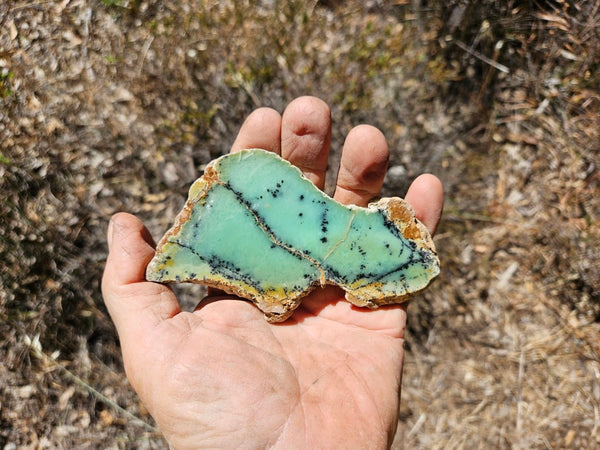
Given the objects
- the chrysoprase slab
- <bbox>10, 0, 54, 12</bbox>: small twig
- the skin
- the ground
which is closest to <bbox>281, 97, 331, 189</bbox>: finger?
the skin

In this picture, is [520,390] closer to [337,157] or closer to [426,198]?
[426,198]

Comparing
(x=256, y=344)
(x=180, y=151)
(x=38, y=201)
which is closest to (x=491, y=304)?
(x=256, y=344)

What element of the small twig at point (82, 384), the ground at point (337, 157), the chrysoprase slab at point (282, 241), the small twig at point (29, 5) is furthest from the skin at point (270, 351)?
the small twig at point (29, 5)

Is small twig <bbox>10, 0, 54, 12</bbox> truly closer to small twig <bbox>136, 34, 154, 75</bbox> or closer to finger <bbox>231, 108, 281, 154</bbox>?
small twig <bbox>136, 34, 154, 75</bbox>

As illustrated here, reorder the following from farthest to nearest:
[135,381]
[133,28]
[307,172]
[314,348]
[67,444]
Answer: [133,28] → [67,444] → [307,172] → [314,348] → [135,381]

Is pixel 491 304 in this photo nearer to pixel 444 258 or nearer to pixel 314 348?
pixel 444 258

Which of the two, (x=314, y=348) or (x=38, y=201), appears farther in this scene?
(x=38, y=201)

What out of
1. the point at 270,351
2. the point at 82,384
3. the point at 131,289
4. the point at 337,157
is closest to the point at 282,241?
the point at 270,351
